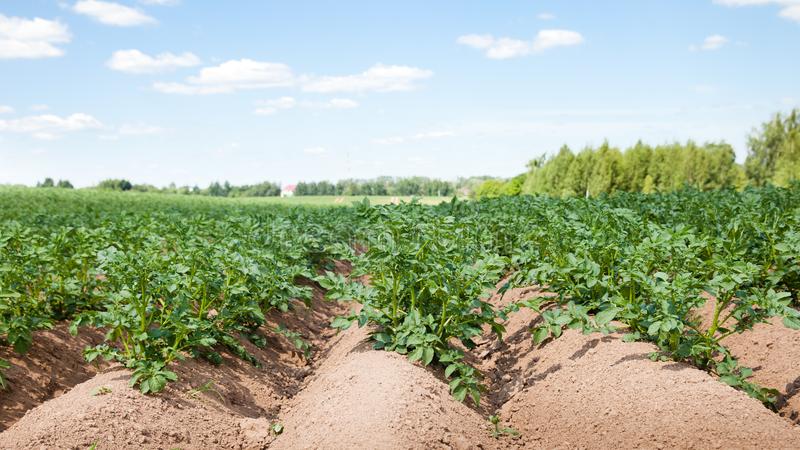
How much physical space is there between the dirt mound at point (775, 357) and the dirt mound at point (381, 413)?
2.49 meters

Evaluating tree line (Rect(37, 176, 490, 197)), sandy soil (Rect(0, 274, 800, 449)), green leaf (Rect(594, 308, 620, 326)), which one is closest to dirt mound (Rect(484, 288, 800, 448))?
sandy soil (Rect(0, 274, 800, 449))

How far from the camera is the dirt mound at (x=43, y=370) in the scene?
5188 millimetres

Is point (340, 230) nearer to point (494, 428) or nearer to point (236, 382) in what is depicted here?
point (236, 382)

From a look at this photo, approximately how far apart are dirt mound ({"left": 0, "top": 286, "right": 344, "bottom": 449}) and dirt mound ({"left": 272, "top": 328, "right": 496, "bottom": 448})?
0.38 meters

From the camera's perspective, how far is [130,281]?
4.69 m

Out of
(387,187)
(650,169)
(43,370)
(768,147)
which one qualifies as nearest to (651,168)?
(650,169)

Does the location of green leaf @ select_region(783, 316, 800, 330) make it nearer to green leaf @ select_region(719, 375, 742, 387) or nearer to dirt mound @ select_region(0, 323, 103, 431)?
green leaf @ select_region(719, 375, 742, 387)

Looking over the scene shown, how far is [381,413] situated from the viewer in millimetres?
4129

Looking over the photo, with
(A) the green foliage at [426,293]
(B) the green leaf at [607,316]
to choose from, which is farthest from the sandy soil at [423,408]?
(B) the green leaf at [607,316]

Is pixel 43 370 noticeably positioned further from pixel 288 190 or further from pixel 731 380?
pixel 288 190

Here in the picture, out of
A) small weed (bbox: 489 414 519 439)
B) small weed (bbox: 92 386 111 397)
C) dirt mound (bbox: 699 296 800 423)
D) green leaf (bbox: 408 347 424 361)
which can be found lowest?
small weed (bbox: 489 414 519 439)

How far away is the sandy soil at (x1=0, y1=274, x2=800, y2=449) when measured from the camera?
403 centimetres

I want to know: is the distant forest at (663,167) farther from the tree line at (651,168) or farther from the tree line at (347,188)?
the tree line at (347,188)

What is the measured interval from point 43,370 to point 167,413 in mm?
2057
